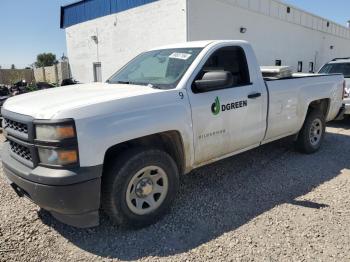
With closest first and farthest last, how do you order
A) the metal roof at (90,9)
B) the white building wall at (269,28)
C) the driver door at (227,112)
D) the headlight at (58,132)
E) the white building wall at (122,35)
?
1. the headlight at (58,132)
2. the driver door at (227,112)
3. the white building wall at (269,28)
4. the white building wall at (122,35)
5. the metal roof at (90,9)

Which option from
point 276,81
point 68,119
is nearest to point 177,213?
point 68,119

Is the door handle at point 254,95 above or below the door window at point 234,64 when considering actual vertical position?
below

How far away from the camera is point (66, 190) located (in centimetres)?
270

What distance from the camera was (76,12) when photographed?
18516mm

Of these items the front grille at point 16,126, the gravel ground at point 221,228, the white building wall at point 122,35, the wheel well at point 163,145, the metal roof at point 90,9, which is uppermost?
the metal roof at point 90,9

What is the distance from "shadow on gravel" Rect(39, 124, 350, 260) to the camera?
123 inches

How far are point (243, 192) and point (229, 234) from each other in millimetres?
1066

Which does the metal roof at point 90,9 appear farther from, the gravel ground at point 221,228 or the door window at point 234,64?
the gravel ground at point 221,228

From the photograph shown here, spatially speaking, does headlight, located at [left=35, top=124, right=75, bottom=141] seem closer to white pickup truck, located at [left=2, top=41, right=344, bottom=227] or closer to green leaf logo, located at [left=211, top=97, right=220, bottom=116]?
white pickup truck, located at [left=2, top=41, right=344, bottom=227]

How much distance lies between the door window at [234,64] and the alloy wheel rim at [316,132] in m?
2.17

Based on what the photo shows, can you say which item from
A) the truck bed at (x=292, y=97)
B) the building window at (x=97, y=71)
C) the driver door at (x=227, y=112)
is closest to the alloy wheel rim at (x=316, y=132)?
the truck bed at (x=292, y=97)

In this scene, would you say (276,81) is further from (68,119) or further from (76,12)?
(76,12)

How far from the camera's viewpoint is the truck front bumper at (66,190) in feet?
8.87

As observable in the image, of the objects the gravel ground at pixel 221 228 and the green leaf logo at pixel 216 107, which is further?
the green leaf logo at pixel 216 107
